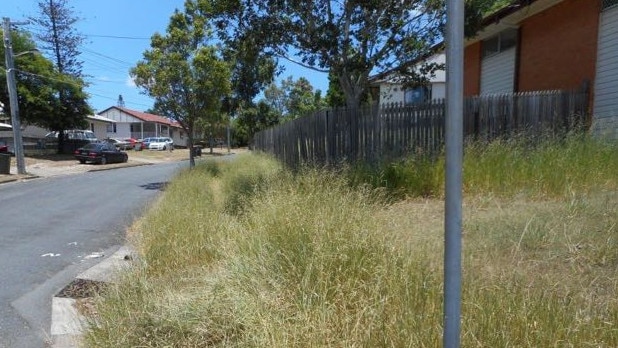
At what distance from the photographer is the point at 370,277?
3525 mm

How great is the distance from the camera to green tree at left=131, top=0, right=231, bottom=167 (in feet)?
59.1

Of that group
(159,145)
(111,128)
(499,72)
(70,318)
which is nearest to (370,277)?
(70,318)

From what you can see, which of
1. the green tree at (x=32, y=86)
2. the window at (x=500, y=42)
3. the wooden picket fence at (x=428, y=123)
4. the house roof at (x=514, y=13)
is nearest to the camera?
the wooden picket fence at (x=428, y=123)

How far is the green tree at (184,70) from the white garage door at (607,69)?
12.3 metres

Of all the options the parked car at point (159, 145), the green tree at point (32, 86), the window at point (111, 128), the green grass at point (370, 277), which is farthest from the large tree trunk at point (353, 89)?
the window at point (111, 128)

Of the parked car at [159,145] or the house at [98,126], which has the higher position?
the house at [98,126]

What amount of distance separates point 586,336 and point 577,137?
629 centimetres

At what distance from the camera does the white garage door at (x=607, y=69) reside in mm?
9820

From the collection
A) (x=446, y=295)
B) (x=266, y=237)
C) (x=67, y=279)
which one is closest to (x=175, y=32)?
(x=67, y=279)

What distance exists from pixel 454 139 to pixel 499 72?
14329mm

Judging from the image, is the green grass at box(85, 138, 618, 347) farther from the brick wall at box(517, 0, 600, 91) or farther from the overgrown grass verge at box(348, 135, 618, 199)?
the brick wall at box(517, 0, 600, 91)

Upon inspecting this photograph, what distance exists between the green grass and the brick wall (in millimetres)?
5642

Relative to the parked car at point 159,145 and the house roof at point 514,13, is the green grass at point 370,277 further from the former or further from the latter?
the parked car at point 159,145

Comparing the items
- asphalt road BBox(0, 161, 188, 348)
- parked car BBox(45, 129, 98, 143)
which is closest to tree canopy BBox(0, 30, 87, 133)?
parked car BBox(45, 129, 98, 143)
